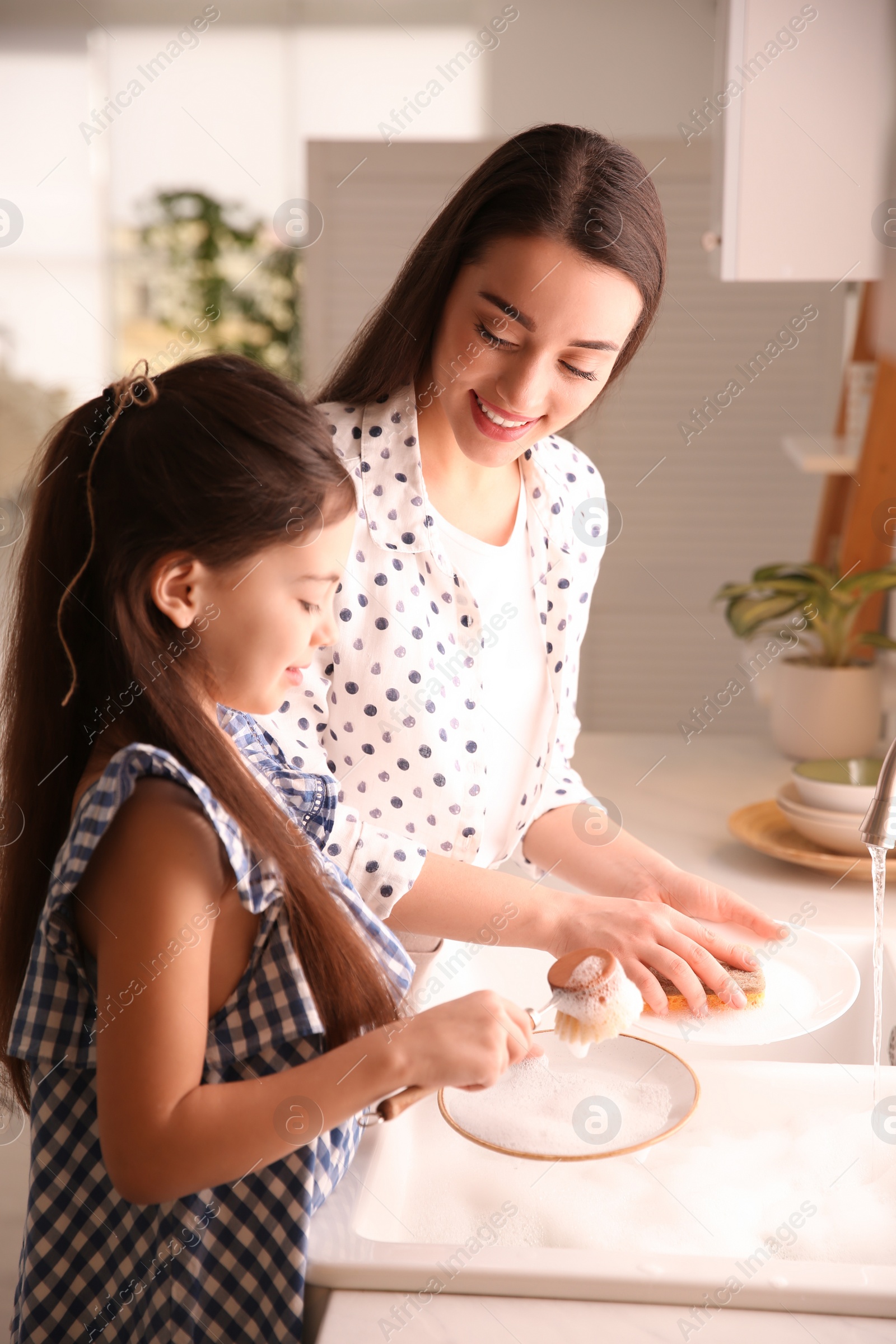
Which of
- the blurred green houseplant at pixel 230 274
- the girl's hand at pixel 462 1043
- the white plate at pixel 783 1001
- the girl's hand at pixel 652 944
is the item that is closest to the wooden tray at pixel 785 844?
the white plate at pixel 783 1001

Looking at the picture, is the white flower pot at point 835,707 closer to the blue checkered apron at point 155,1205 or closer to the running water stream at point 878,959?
the running water stream at point 878,959

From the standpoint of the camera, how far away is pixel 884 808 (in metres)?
0.86

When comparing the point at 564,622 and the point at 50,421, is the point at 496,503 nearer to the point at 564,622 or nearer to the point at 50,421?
the point at 564,622

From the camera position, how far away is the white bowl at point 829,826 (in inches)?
58.7

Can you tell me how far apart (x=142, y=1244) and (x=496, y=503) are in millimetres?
782

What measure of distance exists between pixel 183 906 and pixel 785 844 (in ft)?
3.53

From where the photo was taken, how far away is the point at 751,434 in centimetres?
345

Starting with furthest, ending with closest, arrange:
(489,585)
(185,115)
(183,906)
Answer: (185,115), (489,585), (183,906)

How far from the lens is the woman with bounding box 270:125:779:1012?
1.00 m

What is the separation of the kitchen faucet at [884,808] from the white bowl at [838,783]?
0.64 m

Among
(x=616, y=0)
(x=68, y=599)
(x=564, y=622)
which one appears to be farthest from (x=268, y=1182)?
(x=616, y=0)

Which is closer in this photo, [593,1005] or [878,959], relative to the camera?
[593,1005]

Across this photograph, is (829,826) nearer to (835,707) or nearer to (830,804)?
(830,804)

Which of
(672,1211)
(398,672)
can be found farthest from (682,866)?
(672,1211)
